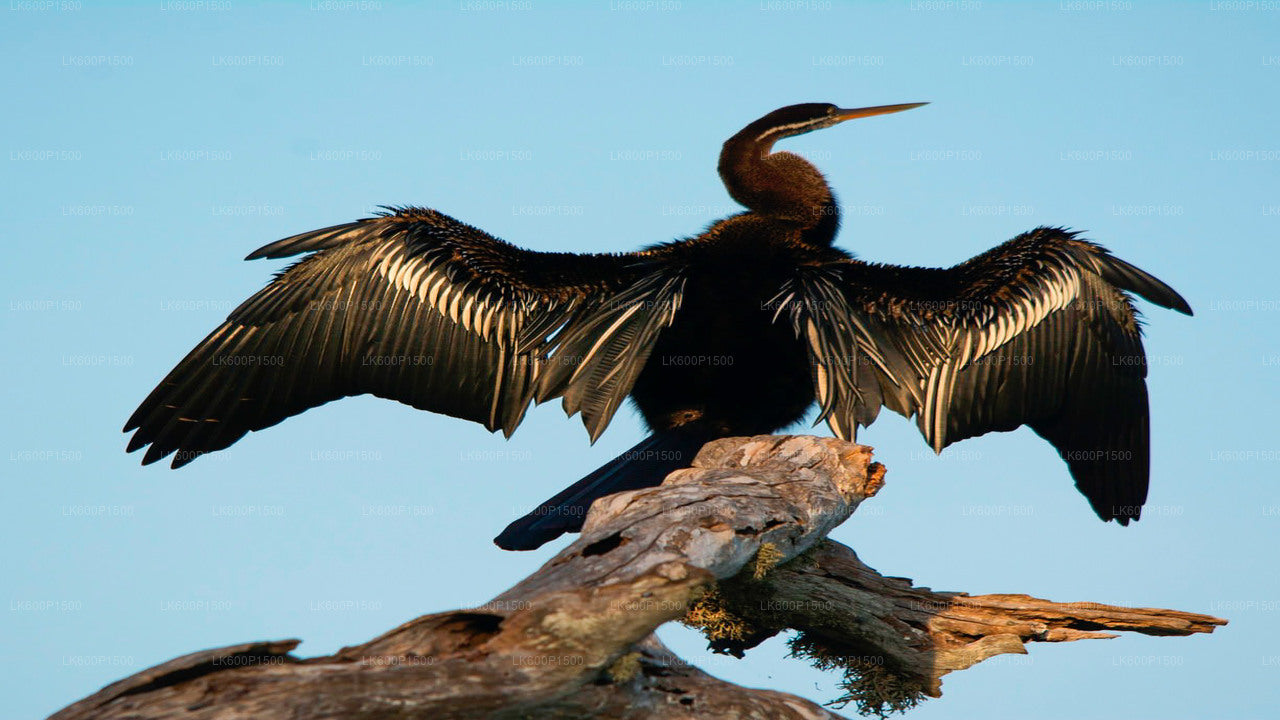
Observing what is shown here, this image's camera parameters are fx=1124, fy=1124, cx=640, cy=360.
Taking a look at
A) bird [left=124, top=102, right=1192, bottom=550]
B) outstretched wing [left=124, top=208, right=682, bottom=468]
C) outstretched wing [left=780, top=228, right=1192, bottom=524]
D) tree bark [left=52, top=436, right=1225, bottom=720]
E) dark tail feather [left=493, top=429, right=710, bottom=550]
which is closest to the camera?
tree bark [left=52, top=436, right=1225, bottom=720]

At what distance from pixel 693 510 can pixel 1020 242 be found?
3.29 metres

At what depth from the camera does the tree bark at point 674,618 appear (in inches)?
111

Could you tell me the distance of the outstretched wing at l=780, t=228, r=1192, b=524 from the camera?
5672mm

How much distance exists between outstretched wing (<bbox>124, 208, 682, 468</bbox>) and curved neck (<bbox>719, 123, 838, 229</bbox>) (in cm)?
101

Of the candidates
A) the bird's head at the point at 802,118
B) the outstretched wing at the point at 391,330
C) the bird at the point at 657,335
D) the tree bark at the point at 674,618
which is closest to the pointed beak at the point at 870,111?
the bird's head at the point at 802,118

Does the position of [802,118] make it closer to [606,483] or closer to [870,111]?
[870,111]

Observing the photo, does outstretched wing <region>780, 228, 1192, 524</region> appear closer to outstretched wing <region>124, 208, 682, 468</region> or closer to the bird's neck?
the bird's neck

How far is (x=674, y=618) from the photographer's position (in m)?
3.28

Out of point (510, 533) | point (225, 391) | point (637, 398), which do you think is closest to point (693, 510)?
point (510, 533)

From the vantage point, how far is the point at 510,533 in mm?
5375

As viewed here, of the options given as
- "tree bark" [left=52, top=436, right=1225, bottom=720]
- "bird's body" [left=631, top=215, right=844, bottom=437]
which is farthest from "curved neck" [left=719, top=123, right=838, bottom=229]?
"tree bark" [left=52, top=436, right=1225, bottom=720]

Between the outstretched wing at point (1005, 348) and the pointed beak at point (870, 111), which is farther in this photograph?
the pointed beak at point (870, 111)

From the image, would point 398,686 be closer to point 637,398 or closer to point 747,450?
point 747,450

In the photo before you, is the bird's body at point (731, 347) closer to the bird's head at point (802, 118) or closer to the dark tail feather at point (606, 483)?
the dark tail feather at point (606, 483)
